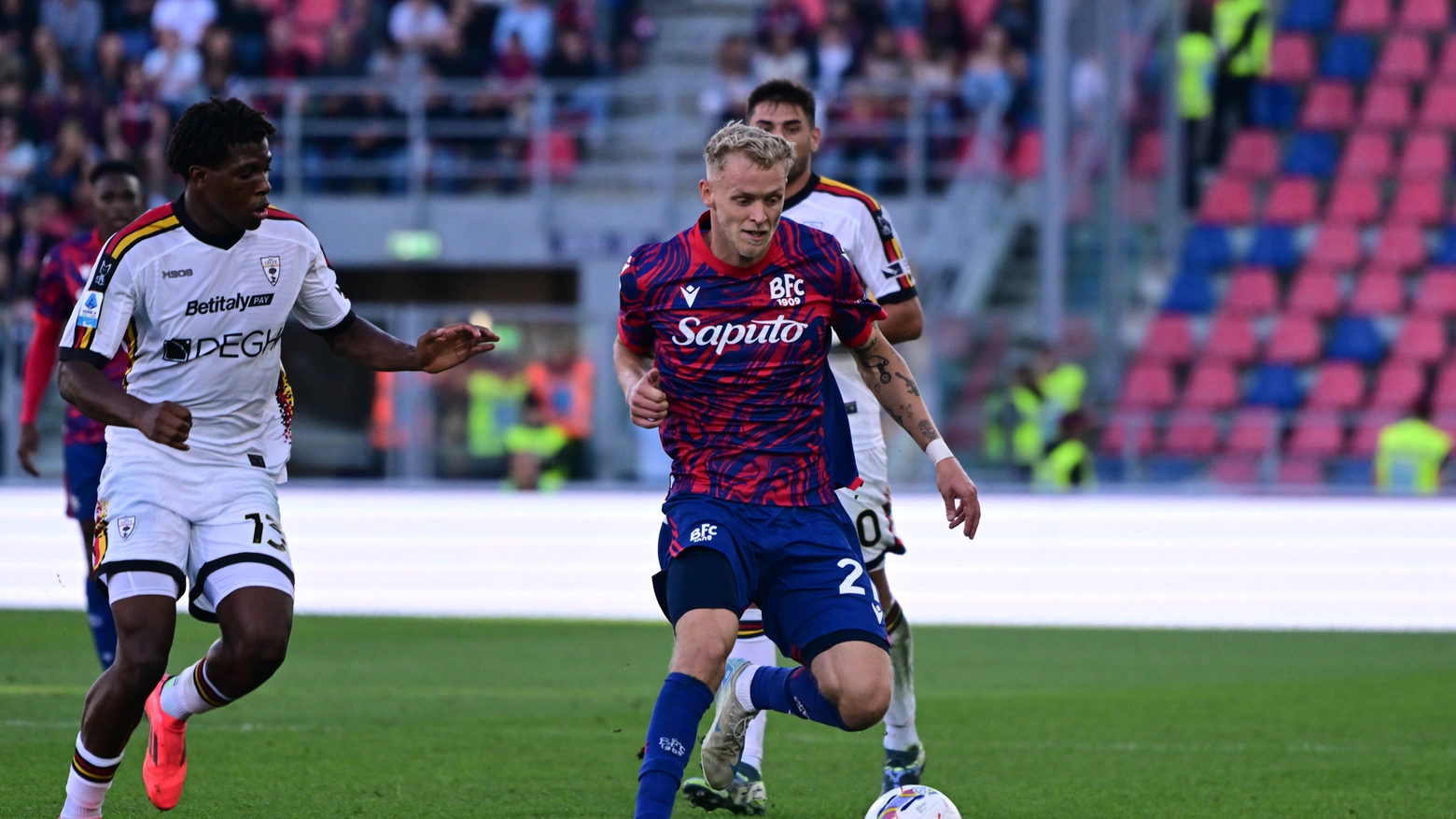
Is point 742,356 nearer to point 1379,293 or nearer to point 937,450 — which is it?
point 937,450

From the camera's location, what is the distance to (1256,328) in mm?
18203

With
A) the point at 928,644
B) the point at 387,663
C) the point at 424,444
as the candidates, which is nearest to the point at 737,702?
the point at 387,663

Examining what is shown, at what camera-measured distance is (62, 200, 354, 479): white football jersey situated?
564 cm

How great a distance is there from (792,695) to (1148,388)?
41.4 feet

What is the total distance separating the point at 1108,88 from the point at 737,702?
12635mm

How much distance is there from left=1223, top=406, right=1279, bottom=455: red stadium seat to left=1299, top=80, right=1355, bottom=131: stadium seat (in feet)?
15.6

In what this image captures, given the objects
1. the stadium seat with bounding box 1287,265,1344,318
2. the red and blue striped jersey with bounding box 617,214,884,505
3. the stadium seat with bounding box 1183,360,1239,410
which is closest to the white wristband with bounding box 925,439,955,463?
the red and blue striped jersey with bounding box 617,214,884,505

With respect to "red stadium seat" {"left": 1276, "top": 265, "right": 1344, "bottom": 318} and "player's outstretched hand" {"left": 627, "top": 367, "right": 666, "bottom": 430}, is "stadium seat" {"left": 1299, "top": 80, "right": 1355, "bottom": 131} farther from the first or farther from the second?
"player's outstretched hand" {"left": 627, "top": 367, "right": 666, "bottom": 430}

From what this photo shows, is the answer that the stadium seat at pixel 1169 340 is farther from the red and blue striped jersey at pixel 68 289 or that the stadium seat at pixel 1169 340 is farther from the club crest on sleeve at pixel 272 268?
the club crest on sleeve at pixel 272 268

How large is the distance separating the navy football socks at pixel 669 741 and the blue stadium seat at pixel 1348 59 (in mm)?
15911

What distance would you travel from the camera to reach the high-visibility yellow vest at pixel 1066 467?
575 inches

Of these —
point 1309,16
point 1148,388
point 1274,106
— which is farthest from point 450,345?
point 1309,16

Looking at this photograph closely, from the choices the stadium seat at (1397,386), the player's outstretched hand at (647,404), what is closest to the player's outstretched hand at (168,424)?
the player's outstretched hand at (647,404)

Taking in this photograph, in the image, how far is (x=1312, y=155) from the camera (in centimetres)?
1923
